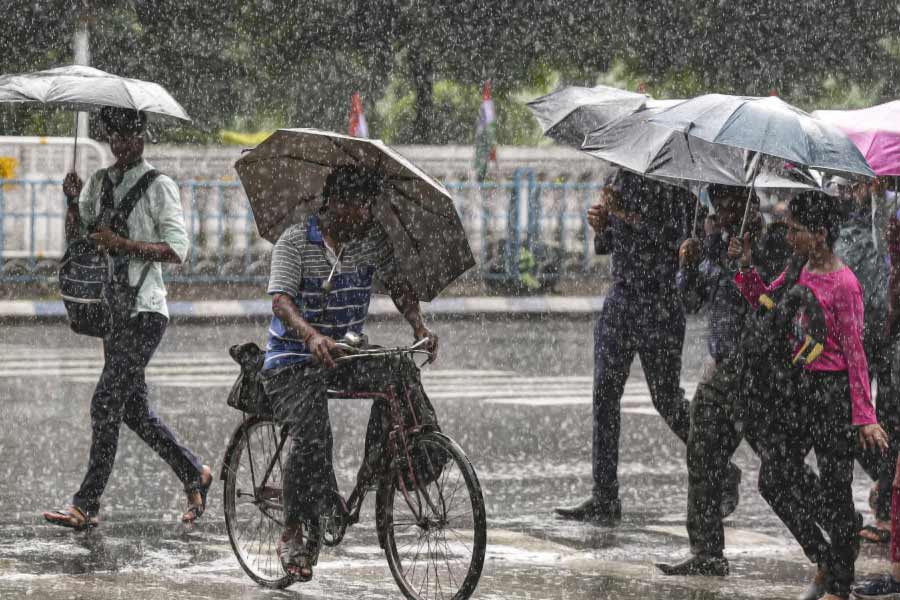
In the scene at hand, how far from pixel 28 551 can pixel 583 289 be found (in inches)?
605

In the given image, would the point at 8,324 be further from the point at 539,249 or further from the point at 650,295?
the point at 650,295

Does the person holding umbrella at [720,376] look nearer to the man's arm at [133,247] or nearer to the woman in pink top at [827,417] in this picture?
the woman in pink top at [827,417]

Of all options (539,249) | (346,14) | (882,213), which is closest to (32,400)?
(882,213)

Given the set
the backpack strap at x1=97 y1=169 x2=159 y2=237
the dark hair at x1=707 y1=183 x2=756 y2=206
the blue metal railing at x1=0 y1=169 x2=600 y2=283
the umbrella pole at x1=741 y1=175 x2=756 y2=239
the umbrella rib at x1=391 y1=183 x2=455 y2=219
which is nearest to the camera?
the umbrella rib at x1=391 y1=183 x2=455 y2=219

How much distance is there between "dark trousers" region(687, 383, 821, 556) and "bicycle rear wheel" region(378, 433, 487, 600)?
1125 mm

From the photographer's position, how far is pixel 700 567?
6867mm

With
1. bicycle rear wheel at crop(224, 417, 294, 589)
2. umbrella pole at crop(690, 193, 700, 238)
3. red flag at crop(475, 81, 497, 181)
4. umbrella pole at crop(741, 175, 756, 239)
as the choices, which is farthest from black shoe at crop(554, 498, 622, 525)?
red flag at crop(475, 81, 497, 181)

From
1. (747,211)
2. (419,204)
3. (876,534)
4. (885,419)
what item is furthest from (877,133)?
(419,204)

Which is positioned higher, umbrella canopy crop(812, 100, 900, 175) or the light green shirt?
umbrella canopy crop(812, 100, 900, 175)

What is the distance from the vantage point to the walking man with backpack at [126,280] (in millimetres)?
7520

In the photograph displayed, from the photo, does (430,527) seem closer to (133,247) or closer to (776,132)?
(776,132)

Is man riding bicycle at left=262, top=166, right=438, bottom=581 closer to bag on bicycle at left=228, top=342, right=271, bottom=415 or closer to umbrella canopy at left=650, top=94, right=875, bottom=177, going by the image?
bag on bicycle at left=228, top=342, right=271, bottom=415

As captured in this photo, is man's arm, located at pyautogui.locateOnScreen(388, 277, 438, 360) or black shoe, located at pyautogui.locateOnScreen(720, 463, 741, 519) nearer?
man's arm, located at pyautogui.locateOnScreen(388, 277, 438, 360)

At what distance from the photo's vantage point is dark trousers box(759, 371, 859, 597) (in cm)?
630
